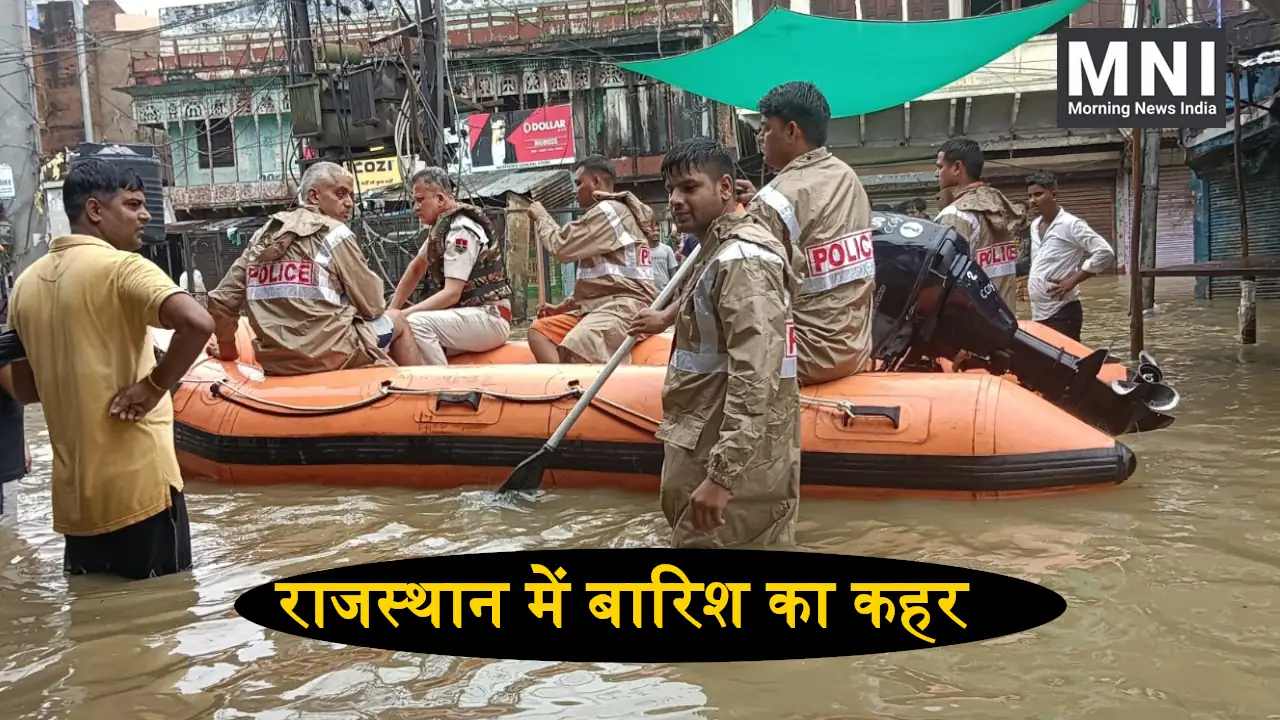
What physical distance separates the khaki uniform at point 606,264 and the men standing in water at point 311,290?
1081 millimetres

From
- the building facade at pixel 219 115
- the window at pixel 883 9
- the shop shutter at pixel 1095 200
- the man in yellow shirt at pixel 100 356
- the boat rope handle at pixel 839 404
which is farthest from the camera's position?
the building facade at pixel 219 115

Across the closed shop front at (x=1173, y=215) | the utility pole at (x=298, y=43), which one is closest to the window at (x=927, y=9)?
the closed shop front at (x=1173, y=215)

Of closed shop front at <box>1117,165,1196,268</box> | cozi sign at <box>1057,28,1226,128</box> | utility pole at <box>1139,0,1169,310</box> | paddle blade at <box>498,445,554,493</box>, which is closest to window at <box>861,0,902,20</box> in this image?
utility pole at <box>1139,0,1169,310</box>

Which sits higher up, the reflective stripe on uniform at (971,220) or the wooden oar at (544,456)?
the reflective stripe on uniform at (971,220)

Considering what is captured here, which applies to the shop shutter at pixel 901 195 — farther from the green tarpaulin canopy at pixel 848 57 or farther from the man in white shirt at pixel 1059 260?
the man in white shirt at pixel 1059 260

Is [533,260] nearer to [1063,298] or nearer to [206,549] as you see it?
[1063,298]

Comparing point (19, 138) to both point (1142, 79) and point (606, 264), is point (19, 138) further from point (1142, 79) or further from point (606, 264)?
point (1142, 79)

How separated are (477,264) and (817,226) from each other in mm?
2673

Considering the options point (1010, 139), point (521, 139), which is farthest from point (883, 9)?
point (521, 139)

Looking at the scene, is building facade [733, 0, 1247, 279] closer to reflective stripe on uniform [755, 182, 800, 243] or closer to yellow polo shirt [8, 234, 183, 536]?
reflective stripe on uniform [755, 182, 800, 243]

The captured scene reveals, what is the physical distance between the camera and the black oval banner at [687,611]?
9.32 feet

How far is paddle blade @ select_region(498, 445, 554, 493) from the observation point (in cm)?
459

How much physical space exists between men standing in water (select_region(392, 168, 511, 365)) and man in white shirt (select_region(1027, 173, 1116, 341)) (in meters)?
3.51

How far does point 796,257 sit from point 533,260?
41.0ft
